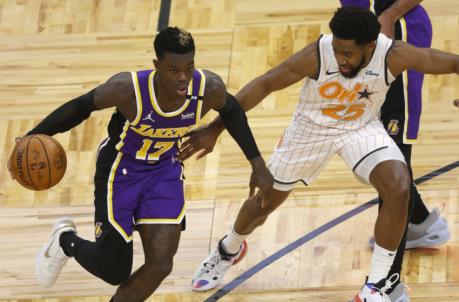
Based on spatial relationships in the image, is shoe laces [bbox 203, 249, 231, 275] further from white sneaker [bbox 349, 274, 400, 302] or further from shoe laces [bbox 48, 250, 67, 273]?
white sneaker [bbox 349, 274, 400, 302]

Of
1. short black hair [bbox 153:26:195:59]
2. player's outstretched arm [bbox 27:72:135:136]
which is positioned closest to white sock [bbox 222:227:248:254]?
player's outstretched arm [bbox 27:72:135:136]

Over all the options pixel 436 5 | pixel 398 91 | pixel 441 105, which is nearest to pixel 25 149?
pixel 398 91

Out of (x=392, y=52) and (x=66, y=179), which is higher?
(x=392, y=52)

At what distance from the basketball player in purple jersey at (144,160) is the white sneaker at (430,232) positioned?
4.42ft

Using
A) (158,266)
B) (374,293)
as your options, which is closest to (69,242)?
(158,266)

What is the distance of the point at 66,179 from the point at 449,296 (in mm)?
3100

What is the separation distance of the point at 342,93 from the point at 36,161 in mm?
1850

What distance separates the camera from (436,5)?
32.1 feet

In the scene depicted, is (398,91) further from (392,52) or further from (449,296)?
(449,296)

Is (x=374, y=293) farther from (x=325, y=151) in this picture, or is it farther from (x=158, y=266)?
(x=158, y=266)

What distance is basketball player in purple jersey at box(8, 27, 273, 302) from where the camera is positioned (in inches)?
251

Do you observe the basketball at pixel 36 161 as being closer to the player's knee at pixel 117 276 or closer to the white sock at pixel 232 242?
the player's knee at pixel 117 276

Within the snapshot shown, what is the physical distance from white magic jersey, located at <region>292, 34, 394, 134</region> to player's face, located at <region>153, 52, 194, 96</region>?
85 cm

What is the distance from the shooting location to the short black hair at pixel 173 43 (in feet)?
20.1
